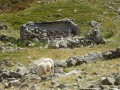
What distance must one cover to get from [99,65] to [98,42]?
62.5ft

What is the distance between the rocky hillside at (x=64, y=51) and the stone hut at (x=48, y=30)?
1.24 metres

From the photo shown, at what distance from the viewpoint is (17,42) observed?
4747 centimetres

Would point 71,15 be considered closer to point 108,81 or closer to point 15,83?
point 15,83

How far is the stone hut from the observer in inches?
1909

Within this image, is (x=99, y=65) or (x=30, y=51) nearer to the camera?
(x=99, y=65)

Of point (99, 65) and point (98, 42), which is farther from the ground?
point (99, 65)

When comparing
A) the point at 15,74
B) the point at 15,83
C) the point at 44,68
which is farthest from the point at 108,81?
the point at 15,74

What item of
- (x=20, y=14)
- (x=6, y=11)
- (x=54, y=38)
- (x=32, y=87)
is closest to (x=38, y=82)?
(x=32, y=87)

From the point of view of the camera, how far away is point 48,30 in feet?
164

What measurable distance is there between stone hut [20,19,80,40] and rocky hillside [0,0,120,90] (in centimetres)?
124

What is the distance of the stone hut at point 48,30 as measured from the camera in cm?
4848

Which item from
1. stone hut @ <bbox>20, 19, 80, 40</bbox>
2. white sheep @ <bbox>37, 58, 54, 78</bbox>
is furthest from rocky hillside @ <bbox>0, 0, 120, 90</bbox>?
stone hut @ <bbox>20, 19, 80, 40</bbox>

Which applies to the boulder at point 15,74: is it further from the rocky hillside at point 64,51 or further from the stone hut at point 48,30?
the stone hut at point 48,30

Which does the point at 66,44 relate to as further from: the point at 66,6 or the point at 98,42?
the point at 66,6
